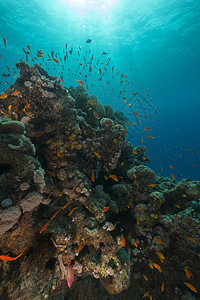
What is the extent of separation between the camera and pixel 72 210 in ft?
12.9

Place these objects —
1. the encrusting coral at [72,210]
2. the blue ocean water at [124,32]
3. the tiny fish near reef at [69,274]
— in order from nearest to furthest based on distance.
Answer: the encrusting coral at [72,210] → the tiny fish near reef at [69,274] → the blue ocean water at [124,32]

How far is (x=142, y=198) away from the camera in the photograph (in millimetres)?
5715

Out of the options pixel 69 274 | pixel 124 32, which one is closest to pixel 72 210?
pixel 69 274

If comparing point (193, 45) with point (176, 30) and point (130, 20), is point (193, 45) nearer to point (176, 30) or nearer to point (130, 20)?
point (176, 30)

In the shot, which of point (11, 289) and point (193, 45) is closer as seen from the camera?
point (11, 289)

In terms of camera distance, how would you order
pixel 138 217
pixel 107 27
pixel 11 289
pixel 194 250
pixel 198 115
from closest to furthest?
pixel 11 289, pixel 194 250, pixel 138 217, pixel 107 27, pixel 198 115

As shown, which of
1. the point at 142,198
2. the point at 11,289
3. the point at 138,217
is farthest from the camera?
the point at 142,198

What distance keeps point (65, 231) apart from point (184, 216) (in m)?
4.49

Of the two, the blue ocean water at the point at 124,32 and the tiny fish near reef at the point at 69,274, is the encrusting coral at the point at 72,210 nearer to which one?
the tiny fish near reef at the point at 69,274

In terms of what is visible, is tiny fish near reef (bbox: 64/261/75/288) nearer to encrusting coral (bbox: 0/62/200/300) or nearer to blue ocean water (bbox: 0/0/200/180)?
encrusting coral (bbox: 0/62/200/300)

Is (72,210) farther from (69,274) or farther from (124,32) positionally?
(124,32)

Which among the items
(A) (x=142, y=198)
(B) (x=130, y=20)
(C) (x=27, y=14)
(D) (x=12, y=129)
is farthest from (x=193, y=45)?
(D) (x=12, y=129)

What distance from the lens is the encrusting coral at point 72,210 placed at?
3.34 meters

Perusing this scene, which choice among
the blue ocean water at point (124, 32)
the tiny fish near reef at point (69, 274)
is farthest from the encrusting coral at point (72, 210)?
the blue ocean water at point (124, 32)
